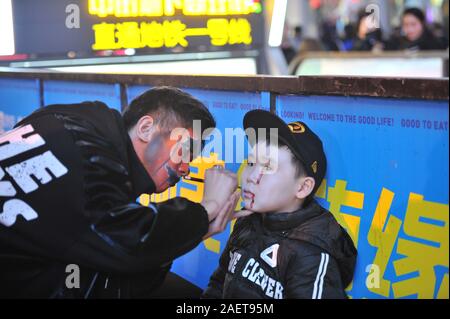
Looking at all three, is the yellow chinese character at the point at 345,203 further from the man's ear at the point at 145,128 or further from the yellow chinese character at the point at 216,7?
the yellow chinese character at the point at 216,7

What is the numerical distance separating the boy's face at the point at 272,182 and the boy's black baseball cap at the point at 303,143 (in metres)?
0.05

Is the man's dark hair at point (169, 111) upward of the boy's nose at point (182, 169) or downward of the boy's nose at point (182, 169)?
upward

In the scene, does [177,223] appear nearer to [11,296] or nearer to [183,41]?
[11,296]

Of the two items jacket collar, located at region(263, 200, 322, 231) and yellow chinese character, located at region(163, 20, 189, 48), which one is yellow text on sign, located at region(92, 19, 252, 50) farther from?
jacket collar, located at region(263, 200, 322, 231)

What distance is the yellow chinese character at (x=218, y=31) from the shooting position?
5.97 meters

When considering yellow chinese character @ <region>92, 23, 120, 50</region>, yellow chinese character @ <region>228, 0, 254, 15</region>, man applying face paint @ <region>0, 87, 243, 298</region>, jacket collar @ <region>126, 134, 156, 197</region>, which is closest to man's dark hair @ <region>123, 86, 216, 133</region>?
man applying face paint @ <region>0, 87, 243, 298</region>

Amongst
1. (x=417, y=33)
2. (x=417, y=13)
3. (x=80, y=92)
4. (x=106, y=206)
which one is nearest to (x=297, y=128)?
(x=106, y=206)

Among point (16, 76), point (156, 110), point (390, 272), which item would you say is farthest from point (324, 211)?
point (16, 76)

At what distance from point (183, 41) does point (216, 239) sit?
10.7 ft

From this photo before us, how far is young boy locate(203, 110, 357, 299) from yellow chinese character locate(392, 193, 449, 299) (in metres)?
0.21

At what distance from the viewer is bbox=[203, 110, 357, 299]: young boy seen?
2223 millimetres

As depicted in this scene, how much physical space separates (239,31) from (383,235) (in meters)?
4.21

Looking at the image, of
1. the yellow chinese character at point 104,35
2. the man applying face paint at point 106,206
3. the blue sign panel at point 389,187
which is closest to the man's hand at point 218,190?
the man applying face paint at point 106,206

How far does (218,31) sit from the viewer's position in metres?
6.01
